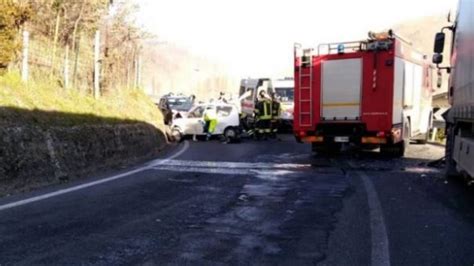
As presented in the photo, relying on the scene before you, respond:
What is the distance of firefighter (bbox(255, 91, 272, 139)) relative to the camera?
23.5 metres

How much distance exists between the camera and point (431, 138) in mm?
24141

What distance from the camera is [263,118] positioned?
23.5m

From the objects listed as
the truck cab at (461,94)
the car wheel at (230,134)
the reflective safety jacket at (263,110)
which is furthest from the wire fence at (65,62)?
the truck cab at (461,94)

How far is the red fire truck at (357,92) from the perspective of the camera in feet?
47.9

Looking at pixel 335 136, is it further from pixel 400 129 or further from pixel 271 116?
pixel 271 116

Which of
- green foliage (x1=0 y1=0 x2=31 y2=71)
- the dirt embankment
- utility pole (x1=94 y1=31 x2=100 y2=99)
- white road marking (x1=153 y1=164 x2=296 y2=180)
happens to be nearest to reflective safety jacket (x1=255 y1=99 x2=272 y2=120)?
utility pole (x1=94 y1=31 x2=100 y2=99)

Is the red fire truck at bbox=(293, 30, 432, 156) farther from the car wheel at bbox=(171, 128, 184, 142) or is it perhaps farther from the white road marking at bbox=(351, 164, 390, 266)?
the car wheel at bbox=(171, 128, 184, 142)

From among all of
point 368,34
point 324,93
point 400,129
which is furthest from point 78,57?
point 400,129

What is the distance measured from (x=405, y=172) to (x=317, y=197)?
4.23 m

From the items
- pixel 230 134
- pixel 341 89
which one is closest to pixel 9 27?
pixel 341 89

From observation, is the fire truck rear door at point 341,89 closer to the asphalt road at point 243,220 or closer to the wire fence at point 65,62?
the asphalt road at point 243,220

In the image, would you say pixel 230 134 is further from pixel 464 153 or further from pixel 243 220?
pixel 243 220

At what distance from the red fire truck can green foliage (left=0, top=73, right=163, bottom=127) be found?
5.58 m

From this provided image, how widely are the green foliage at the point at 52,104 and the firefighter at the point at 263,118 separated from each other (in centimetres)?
531
